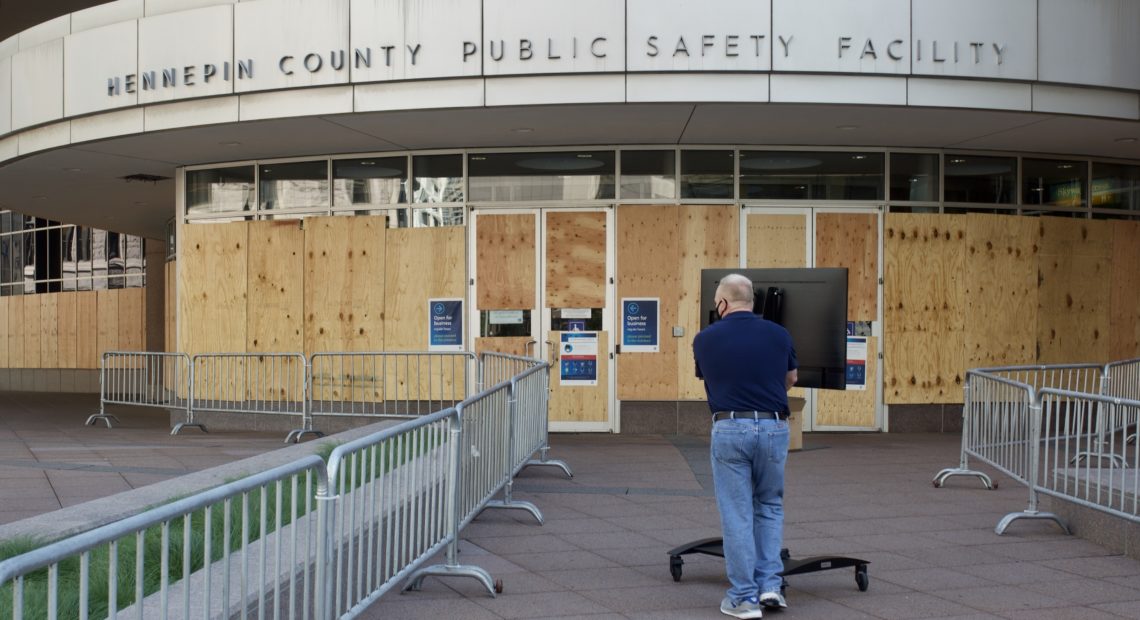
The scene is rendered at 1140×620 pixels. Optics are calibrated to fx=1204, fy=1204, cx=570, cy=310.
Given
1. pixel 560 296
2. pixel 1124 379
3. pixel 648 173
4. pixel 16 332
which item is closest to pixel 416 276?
pixel 560 296

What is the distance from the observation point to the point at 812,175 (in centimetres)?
1575

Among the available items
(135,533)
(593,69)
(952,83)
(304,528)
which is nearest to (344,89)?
(593,69)

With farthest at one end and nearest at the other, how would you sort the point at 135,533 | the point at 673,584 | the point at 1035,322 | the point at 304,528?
1. the point at 1035,322
2. the point at 673,584
3. the point at 304,528
4. the point at 135,533

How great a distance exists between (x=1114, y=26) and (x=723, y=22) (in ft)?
14.3

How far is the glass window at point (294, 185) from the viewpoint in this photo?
16672mm

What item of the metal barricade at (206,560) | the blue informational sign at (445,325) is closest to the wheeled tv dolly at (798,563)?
the metal barricade at (206,560)

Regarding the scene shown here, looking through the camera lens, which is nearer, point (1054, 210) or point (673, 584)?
point (673, 584)

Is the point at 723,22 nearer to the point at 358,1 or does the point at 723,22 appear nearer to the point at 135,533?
the point at 358,1

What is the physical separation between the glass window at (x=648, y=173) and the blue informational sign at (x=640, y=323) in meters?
1.39

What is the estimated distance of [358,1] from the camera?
43.7 ft

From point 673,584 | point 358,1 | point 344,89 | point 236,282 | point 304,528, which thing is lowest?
point 673,584

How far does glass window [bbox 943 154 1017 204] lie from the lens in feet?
52.5

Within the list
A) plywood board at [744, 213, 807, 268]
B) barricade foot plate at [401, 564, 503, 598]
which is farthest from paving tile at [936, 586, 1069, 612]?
plywood board at [744, 213, 807, 268]

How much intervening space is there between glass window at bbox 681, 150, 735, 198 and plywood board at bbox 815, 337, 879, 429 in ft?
9.57
